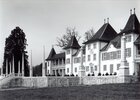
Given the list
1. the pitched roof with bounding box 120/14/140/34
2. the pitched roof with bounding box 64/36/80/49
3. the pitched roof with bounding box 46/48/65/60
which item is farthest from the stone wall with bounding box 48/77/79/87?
the pitched roof with bounding box 46/48/65/60

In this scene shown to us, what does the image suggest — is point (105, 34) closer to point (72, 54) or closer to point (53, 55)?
point (72, 54)

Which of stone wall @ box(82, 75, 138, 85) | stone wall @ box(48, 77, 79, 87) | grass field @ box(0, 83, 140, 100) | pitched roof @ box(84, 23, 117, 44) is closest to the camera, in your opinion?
grass field @ box(0, 83, 140, 100)

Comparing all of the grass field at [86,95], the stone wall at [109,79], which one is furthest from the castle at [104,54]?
the grass field at [86,95]

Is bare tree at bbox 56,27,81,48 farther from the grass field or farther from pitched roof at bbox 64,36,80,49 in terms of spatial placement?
the grass field

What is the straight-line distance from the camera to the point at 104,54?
3716 cm

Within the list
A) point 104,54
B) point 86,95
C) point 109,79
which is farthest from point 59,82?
point 104,54

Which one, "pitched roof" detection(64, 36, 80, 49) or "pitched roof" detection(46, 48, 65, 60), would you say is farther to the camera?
"pitched roof" detection(46, 48, 65, 60)

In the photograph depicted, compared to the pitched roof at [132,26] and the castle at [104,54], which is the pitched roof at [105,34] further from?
the pitched roof at [132,26]

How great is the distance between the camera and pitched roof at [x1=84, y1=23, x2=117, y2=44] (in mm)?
38406

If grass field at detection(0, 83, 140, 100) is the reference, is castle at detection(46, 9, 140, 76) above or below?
above

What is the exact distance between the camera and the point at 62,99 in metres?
8.96

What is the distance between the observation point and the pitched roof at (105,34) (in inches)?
1512

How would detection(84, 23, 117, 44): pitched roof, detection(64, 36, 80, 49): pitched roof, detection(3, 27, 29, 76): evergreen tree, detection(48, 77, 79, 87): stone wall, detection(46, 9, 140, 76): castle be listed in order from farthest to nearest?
detection(64, 36, 80, 49): pitched roof < detection(84, 23, 117, 44): pitched roof < detection(3, 27, 29, 76): evergreen tree < detection(46, 9, 140, 76): castle < detection(48, 77, 79, 87): stone wall

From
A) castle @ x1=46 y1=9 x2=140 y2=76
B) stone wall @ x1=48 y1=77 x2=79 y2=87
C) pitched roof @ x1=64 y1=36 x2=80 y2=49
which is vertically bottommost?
stone wall @ x1=48 y1=77 x2=79 y2=87
